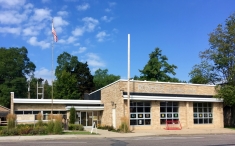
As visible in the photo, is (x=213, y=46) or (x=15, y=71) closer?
(x=213, y=46)

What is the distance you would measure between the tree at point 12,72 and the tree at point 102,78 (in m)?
28.5

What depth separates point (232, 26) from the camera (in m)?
37.4

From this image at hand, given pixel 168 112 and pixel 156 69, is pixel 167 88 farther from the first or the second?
pixel 156 69

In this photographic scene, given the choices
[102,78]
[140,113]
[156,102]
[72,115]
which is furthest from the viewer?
[102,78]

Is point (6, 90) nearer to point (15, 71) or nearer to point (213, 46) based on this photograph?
point (15, 71)

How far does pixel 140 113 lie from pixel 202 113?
9002 millimetres

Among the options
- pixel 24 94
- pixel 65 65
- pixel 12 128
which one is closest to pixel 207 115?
pixel 12 128

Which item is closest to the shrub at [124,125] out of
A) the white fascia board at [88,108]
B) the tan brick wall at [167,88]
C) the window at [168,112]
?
the tan brick wall at [167,88]

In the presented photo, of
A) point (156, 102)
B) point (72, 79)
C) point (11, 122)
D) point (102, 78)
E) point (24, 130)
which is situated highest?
point (102, 78)

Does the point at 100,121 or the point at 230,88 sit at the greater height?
the point at 230,88

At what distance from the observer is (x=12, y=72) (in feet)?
231

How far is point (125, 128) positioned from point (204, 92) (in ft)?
43.6

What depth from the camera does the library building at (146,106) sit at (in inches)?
1244

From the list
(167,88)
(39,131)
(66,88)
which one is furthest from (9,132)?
(66,88)
